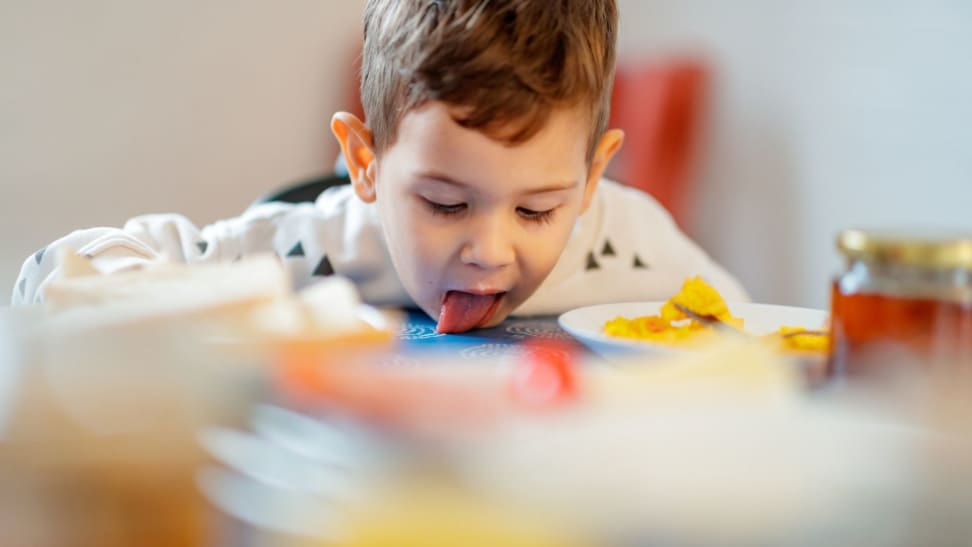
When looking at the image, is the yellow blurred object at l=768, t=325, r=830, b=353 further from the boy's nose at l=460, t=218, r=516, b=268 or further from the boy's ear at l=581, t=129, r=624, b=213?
the boy's ear at l=581, t=129, r=624, b=213

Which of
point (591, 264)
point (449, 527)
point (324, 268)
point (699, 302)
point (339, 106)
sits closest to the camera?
point (449, 527)

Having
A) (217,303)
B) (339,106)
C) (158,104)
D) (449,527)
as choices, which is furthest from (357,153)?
(339,106)

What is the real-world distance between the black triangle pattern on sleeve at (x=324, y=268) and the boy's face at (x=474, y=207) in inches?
7.9

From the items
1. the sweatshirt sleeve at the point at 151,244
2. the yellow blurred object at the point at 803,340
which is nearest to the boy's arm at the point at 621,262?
the sweatshirt sleeve at the point at 151,244

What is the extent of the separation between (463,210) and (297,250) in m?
0.36

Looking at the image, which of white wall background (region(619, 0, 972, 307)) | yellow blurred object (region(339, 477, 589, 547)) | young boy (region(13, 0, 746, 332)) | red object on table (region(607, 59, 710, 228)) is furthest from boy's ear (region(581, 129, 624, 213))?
red object on table (region(607, 59, 710, 228))

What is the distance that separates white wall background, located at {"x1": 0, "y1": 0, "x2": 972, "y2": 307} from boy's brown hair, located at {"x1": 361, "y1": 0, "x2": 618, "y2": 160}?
4.34 ft

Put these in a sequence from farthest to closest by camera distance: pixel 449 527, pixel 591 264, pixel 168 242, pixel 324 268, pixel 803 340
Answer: pixel 591 264, pixel 324 268, pixel 168 242, pixel 803 340, pixel 449 527

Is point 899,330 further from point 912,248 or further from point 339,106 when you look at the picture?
point 339,106

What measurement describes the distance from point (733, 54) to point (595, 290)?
156cm

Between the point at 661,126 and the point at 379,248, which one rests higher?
the point at 661,126

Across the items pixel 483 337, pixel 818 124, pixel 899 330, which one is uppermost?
pixel 818 124

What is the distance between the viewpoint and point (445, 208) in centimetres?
82

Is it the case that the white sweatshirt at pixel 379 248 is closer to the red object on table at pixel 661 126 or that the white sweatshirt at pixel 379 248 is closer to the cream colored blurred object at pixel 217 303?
the cream colored blurred object at pixel 217 303
